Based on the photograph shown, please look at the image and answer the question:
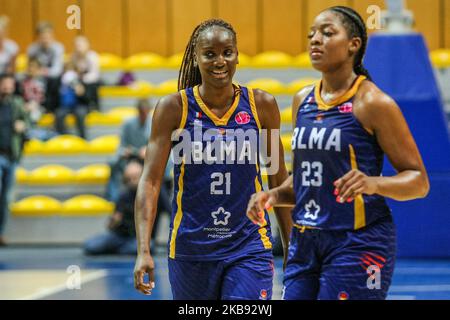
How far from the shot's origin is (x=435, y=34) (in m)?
14.8

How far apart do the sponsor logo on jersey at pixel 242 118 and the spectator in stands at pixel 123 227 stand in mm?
6468

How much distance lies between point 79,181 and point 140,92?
2090 millimetres

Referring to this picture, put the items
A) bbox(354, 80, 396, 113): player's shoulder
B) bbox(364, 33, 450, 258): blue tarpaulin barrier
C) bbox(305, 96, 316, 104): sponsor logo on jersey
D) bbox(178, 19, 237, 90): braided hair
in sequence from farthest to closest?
bbox(364, 33, 450, 258): blue tarpaulin barrier
bbox(178, 19, 237, 90): braided hair
bbox(305, 96, 316, 104): sponsor logo on jersey
bbox(354, 80, 396, 113): player's shoulder

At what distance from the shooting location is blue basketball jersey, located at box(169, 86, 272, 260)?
14.4 ft

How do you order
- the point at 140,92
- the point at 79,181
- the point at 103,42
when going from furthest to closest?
the point at 103,42 → the point at 140,92 → the point at 79,181

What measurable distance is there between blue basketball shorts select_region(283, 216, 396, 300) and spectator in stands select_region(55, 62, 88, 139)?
9728 millimetres

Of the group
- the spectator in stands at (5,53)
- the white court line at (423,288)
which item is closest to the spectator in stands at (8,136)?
the spectator in stands at (5,53)

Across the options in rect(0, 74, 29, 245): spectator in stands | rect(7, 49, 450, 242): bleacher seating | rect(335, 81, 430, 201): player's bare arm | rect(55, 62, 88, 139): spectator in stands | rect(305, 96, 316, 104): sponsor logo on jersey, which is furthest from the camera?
rect(55, 62, 88, 139): spectator in stands

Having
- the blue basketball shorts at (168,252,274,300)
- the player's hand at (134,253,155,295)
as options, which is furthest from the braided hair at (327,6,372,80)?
the player's hand at (134,253,155,295)

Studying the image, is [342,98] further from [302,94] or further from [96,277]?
[96,277]

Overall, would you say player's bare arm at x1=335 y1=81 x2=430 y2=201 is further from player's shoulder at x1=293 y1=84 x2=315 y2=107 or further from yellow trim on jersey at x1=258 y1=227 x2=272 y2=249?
yellow trim on jersey at x1=258 y1=227 x2=272 y2=249
